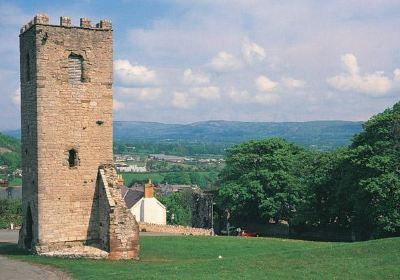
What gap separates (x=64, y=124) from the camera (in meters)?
30.2

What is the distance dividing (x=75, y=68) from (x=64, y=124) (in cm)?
294

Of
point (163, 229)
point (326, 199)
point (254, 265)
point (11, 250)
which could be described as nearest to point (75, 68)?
point (11, 250)

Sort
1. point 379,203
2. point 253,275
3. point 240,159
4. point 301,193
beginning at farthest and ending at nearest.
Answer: point 240,159 → point 301,193 → point 379,203 → point 253,275

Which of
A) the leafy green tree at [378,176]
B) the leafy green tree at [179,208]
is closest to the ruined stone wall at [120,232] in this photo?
the leafy green tree at [378,176]

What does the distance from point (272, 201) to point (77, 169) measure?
30083mm

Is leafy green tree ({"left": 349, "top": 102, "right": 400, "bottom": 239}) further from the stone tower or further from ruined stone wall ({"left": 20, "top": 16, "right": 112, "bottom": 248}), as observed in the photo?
ruined stone wall ({"left": 20, "top": 16, "right": 112, "bottom": 248})

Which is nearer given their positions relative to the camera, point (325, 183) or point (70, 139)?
point (70, 139)

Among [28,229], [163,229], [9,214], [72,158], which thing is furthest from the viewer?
[9,214]

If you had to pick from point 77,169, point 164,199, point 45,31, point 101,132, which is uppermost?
point 45,31

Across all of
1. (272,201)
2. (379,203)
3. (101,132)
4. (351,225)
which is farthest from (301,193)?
(101,132)

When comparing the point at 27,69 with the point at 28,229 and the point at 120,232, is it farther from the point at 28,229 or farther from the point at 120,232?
the point at 120,232

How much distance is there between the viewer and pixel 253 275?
21891 millimetres

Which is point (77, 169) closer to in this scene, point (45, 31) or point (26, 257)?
point (26, 257)

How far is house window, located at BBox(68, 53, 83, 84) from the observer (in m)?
30.5
